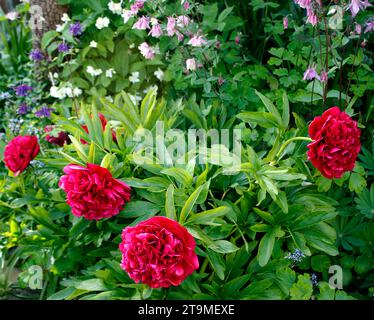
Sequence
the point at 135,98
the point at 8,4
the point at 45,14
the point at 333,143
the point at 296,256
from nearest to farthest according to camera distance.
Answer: the point at 333,143 < the point at 296,256 < the point at 135,98 < the point at 45,14 < the point at 8,4

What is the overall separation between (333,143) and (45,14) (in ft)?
7.19

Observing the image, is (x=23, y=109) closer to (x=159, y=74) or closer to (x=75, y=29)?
(x=75, y=29)

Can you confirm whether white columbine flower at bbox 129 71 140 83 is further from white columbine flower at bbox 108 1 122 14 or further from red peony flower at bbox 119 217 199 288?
red peony flower at bbox 119 217 199 288

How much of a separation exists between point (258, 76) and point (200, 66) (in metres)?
0.33

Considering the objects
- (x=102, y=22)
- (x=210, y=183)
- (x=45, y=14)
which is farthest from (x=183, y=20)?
(x=45, y=14)

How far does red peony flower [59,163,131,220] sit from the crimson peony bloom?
0.70m

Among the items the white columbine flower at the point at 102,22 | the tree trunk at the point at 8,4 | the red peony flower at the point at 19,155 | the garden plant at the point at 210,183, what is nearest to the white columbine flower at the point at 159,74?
the garden plant at the point at 210,183

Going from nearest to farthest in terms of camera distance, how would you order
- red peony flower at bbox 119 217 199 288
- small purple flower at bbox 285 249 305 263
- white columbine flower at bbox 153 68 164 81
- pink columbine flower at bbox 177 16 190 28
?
1. red peony flower at bbox 119 217 199 288
2. small purple flower at bbox 285 249 305 263
3. pink columbine flower at bbox 177 16 190 28
4. white columbine flower at bbox 153 68 164 81

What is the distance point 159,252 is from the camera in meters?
1.58

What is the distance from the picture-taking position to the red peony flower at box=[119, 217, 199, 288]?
1.59 meters

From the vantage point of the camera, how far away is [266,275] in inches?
77.3

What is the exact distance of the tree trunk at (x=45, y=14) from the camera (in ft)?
10.7

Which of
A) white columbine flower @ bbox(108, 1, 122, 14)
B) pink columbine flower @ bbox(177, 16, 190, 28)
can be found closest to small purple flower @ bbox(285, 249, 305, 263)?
pink columbine flower @ bbox(177, 16, 190, 28)
